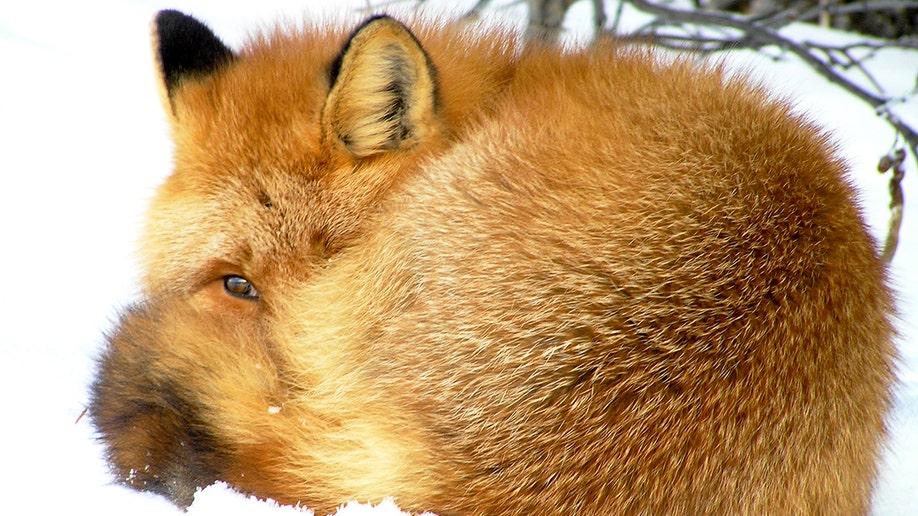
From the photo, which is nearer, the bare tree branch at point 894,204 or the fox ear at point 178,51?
the fox ear at point 178,51

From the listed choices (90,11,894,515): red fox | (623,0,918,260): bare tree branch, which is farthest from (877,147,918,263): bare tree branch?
(90,11,894,515): red fox

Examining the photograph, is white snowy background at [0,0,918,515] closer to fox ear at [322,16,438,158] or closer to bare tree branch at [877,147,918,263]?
bare tree branch at [877,147,918,263]

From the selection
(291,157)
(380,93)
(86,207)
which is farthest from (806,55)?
(86,207)

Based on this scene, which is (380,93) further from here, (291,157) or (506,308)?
(506,308)

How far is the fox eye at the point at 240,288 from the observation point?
1538 mm

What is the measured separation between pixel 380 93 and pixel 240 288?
1.62 ft

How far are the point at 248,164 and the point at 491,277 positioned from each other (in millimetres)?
661

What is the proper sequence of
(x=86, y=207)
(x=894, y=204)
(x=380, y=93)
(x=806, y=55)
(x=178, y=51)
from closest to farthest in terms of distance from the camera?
(x=380, y=93) → (x=178, y=51) → (x=894, y=204) → (x=806, y=55) → (x=86, y=207)

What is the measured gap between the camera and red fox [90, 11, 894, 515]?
1168mm

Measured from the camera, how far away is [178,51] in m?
1.78

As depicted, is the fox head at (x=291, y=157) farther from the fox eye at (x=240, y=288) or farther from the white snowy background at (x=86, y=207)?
the white snowy background at (x=86, y=207)

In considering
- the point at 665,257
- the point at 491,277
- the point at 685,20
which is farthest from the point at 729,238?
the point at 685,20

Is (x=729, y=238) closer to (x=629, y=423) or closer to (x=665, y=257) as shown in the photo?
(x=665, y=257)

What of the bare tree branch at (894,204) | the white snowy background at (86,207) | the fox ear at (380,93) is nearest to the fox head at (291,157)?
the fox ear at (380,93)
